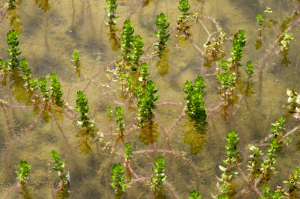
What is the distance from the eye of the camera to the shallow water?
5.70m

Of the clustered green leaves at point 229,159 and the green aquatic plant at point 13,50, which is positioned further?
the green aquatic plant at point 13,50

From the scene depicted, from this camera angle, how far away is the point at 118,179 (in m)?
5.43

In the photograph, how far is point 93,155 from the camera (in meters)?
5.91

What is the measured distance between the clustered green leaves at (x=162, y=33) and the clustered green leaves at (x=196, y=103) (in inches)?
52.7

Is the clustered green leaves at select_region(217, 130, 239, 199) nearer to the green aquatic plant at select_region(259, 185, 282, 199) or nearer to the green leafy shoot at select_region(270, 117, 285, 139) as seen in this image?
the green aquatic plant at select_region(259, 185, 282, 199)

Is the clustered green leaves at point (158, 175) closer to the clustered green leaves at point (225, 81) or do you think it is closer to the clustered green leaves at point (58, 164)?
the clustered green leaves at point (58, 164)

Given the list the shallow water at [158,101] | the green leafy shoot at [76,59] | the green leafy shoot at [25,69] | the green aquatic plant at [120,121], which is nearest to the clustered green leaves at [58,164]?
the shallow water at [158,101]

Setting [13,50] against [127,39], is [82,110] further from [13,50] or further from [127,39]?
[13,50]

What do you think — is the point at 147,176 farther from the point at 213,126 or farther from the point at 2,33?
the point at 2,33

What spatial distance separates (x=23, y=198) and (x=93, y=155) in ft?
3.79

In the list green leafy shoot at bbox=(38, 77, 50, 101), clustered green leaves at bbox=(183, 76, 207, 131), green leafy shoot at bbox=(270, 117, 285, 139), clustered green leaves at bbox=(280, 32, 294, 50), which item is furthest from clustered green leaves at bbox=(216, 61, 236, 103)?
green leafy shoot at bbox=(38, 77, 50, 101)

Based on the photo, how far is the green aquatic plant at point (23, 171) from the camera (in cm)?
539

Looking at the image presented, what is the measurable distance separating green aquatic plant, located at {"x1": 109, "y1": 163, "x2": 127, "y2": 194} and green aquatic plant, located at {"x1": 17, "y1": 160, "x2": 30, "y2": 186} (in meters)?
1.20

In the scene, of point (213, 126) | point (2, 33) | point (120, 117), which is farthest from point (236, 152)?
point (2, 33)
